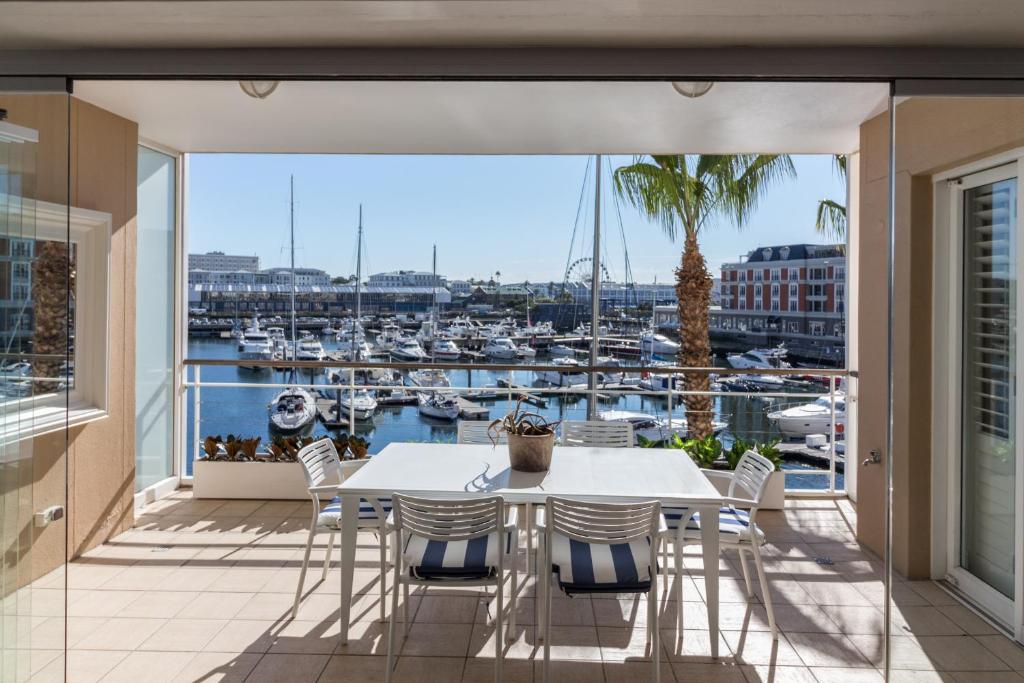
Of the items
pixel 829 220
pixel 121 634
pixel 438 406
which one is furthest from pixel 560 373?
pixel 829 220

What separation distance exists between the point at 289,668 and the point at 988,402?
283cm

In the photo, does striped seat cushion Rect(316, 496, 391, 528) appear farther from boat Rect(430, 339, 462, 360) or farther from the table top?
boat Rect(430, 339, 462, 360)

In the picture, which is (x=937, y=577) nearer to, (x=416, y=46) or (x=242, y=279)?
(x=416, y=46)

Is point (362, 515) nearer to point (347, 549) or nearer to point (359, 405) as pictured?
point (347, 549)

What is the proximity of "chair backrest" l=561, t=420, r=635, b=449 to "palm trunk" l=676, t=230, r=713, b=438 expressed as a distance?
2886mm

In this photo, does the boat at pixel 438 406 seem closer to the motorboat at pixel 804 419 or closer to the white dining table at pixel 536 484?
the white dining table at pixel 536 484

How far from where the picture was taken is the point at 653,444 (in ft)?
17.2

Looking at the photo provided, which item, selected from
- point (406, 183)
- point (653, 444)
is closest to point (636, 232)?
point (653, 444)

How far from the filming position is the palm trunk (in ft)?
22.6

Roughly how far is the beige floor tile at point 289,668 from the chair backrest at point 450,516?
0.69 meters

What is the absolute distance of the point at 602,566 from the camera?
2.61m

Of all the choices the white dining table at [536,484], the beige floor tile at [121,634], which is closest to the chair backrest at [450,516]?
the white dining table at [536,484]


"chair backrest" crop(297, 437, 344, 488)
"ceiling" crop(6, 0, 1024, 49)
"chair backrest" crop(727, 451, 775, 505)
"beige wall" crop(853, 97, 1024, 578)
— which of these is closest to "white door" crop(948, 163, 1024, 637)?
"beige wall" crop(853, 97, 1024, 578)

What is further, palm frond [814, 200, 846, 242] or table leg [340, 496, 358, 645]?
palm frond [814, 200, 846, 242]
